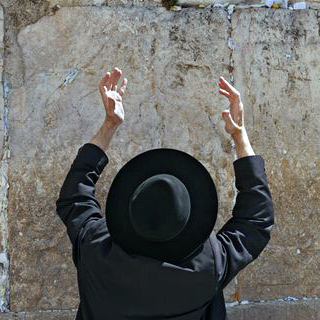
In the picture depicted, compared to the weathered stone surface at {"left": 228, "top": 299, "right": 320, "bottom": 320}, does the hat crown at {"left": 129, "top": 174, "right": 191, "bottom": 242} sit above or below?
above

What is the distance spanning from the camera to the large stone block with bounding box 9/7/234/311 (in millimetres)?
3707

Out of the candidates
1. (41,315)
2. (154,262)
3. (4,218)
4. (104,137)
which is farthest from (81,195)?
(41,315)

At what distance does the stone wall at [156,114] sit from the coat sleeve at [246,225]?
47.6 inches

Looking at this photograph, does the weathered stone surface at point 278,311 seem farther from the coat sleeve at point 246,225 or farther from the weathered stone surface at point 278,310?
the coat sleeve at point 246,225

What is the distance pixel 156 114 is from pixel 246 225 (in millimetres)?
1397

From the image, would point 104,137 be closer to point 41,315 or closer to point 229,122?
point 229,122

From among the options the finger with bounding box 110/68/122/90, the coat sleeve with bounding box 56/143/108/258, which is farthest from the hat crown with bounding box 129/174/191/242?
the finger with bounding box 110/68/122/90

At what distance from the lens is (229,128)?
2.83 metres

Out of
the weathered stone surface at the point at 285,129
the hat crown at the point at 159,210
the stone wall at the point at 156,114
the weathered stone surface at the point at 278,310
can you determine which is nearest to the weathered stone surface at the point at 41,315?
the stone wall at the point at 156,114

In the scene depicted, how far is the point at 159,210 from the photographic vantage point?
2.29 metres

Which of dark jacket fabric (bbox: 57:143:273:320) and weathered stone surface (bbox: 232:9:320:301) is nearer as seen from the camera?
dark jacket fabric (bbox: 57:143:273:320)

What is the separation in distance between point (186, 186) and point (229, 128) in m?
0.49

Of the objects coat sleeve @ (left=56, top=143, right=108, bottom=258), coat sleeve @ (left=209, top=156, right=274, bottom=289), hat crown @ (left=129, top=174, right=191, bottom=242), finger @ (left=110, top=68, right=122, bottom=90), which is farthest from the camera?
finger @ (left=110, top=68, right=122, bottom=90)

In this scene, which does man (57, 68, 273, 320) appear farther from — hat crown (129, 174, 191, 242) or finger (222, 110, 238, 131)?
finger (222, 110, 238, 131)
